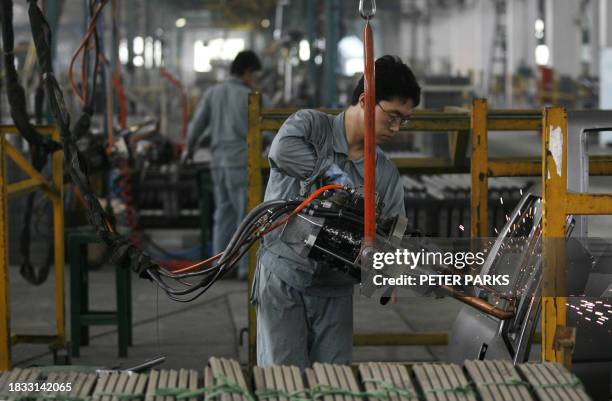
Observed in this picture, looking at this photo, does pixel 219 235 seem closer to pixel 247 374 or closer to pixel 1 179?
pixel 1 179

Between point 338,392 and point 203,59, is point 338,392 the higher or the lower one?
the lower one

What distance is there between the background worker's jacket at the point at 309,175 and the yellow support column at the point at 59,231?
250 centimetres

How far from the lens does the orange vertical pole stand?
112 inches

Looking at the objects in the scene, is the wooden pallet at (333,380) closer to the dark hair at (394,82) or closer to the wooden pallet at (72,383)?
the wooden pallet at (72,383)

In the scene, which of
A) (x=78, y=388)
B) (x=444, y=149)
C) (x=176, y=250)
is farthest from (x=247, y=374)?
(x=444, y=149)

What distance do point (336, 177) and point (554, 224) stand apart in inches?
26.3

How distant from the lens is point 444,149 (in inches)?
493

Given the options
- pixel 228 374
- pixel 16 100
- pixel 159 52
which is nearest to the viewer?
pixel 228 374

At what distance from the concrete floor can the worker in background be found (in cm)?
59

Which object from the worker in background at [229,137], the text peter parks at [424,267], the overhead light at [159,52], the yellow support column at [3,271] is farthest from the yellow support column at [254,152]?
the overhead light at [159,52]

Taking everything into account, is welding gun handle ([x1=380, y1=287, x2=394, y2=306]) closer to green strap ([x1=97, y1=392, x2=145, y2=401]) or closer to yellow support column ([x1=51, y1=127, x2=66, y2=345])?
green strap ([x1=97, y1=392, x2=145, y2=401])

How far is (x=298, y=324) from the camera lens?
12.1 feet

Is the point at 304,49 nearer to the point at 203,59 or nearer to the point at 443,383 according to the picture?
the point at 203,59

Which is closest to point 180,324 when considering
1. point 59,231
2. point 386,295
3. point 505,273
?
point 59,231
